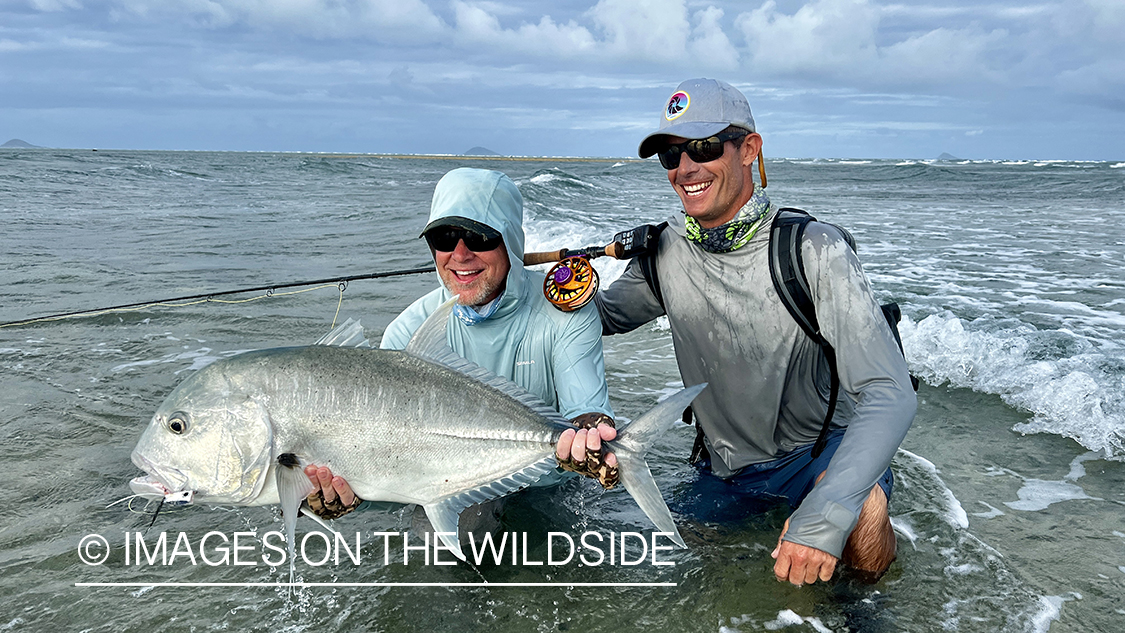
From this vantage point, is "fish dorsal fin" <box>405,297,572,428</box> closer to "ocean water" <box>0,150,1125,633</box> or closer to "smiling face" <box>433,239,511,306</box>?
"smiling face" <box>433,239,511,306</box>

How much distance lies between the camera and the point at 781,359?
3221 mm

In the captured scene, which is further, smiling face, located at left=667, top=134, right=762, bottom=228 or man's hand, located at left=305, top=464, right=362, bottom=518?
smiling face, located at left=667, top=134, right=762, bottom=228

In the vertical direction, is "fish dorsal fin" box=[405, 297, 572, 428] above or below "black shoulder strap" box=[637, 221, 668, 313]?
below

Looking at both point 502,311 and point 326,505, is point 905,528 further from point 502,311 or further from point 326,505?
point 326,505

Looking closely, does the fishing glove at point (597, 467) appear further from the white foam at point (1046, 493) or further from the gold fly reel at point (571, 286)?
the white foam at point (1046, 493)

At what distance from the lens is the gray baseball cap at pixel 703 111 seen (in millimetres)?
3158

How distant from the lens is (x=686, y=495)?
386 centimetres

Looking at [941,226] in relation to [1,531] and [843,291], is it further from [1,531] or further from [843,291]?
[1,531]

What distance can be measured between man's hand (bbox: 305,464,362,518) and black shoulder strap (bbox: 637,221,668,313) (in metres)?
1.64

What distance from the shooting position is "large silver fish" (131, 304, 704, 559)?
2.35 meters

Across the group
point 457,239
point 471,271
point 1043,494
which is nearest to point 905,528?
point 1043,494

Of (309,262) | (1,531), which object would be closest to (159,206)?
(309,262)

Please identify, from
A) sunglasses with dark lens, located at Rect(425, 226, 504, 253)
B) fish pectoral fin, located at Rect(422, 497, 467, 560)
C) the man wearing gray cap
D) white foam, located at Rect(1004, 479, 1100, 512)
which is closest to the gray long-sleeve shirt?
the man wearing gray cap

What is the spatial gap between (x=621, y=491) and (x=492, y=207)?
5.71ft
